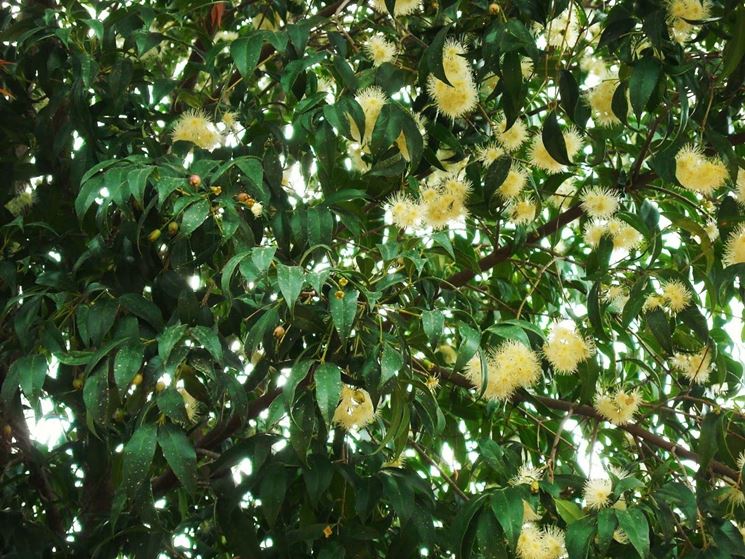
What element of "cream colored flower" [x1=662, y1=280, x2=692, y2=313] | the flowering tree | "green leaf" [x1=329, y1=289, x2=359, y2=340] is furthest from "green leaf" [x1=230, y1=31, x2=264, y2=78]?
"cream colored flower" [x1=662, y1=280, x2=692, y2=313]

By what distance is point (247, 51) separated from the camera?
1.58 m

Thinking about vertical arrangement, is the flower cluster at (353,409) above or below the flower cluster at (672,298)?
below

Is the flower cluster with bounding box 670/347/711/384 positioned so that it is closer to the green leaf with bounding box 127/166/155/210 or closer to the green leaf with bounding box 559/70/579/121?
the green leaf with bounding box 559/70/579/121

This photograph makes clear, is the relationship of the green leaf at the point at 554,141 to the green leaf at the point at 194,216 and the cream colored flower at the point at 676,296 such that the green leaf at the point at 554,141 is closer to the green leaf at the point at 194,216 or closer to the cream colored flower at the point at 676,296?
the cream colored flower at the point at 676,296

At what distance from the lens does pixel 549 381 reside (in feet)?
6.57

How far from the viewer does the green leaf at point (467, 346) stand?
1372 mm

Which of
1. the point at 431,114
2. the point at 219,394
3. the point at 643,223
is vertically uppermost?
the point at 431,114

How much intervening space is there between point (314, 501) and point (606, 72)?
99cm

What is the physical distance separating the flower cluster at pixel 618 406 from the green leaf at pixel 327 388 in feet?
1.68

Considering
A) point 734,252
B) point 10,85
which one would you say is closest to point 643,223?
point 734,252

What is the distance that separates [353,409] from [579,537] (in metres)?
0.36

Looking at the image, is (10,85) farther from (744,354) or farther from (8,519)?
(744,354)

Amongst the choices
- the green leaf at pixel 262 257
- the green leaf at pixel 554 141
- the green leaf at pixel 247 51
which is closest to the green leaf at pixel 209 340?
the green leaf at pixel 262 257

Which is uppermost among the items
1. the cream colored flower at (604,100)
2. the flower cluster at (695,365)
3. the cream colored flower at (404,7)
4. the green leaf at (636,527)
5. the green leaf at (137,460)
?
the cream colored flower at (404,7)
